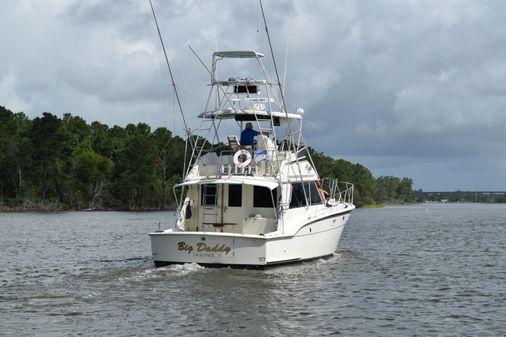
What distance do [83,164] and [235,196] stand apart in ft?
325

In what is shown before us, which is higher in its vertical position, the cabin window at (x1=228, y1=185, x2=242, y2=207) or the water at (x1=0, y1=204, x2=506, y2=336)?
the cabin window at (x1=228, y1=185, x2=242, y2=207)

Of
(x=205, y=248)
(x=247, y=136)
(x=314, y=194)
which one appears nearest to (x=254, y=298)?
(x=205, y=248)

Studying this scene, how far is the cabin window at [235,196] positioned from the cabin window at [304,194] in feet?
6.49

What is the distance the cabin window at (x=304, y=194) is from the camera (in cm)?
3095

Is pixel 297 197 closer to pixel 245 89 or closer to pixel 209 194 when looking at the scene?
pixel 209 194

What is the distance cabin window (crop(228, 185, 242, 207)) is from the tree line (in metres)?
89.7

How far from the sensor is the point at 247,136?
32125mm

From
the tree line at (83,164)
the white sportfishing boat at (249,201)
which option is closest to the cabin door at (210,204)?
the white sportfishing boat at (249,201)

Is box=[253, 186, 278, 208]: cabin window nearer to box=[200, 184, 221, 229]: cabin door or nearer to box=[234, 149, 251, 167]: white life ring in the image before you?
box=[234, 149, 251, 167]: white life ring

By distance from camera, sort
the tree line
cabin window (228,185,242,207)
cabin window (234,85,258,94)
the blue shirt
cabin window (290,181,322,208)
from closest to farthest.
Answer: cabin window (228,185,242,207) < cabin window (290,181,322,208) < cabin window (234,85,258,94) < the blue shirt < the tree line

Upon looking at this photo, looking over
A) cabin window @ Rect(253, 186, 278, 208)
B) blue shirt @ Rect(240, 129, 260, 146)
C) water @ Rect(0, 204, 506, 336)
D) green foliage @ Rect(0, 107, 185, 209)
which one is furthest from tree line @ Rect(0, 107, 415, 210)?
cabin window @ Rect(253, 186, 278, 208)

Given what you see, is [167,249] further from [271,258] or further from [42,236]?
[42,236]

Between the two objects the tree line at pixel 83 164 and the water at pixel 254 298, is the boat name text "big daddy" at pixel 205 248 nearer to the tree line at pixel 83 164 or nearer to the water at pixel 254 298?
the water at pixel 254 298

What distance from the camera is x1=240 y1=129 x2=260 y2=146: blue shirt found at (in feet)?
105
